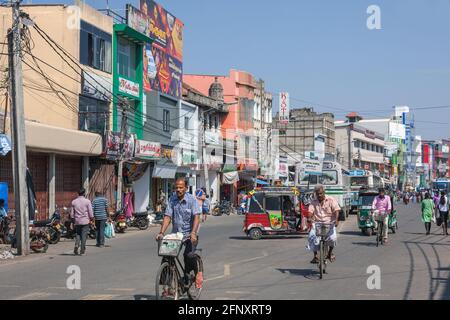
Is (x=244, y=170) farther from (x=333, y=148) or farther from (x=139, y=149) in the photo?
(x=333, y=148)

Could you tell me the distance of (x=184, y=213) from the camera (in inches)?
385

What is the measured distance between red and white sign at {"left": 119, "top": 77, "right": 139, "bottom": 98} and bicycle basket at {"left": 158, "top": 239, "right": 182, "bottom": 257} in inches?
997

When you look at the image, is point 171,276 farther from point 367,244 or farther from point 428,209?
point 428,209

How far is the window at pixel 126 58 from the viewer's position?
34.3m

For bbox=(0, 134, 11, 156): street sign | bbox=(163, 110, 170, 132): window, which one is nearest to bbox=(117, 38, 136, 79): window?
bbox=(163, 110, 170, 132): window

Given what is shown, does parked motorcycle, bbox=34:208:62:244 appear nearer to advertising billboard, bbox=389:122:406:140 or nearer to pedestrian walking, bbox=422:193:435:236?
pedestrian walking, bbox=422:193:435:236

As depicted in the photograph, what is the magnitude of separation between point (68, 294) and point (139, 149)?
77.6 feet

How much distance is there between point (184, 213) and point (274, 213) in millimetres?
13241

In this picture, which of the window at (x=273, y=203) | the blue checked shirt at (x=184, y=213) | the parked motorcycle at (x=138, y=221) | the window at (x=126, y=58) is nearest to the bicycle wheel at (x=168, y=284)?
the blue checked shirt at (x=184, y=213)

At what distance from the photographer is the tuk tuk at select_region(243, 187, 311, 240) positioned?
22703mm

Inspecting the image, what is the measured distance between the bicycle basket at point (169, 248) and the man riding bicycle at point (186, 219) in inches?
16.1

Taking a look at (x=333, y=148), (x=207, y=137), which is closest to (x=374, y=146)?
(x=333, y=148)

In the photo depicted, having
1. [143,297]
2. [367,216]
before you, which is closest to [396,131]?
[367,216]

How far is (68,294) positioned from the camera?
10.7 metres
